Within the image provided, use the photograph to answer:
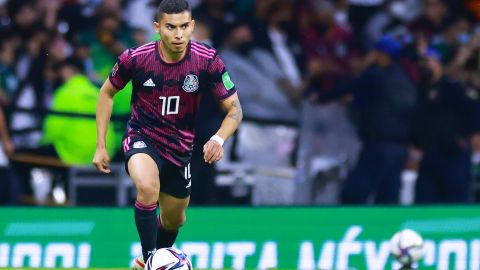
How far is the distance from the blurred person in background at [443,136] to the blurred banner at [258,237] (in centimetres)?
136

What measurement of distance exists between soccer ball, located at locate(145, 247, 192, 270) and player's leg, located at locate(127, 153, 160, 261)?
0.20 meters

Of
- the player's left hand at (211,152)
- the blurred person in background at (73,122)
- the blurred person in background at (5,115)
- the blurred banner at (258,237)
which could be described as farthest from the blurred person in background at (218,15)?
the player's left hand at (211,152)

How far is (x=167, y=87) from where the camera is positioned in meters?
9.12

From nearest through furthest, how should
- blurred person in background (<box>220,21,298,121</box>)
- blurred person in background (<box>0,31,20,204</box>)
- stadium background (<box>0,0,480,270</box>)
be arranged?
stadium background (<box>0,0,480,270</box>), blurred person in background (<box>0,31,20,204</box>), blurred person in background (<box>220,21,298,121</box>)

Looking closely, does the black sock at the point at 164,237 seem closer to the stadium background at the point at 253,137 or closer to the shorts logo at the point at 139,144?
the shorts logo at the point at 139,144

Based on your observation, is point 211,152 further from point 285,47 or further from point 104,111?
point 285,47

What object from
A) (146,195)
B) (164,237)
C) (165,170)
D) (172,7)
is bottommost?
(164,237)

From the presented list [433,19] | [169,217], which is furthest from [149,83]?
[433,19]

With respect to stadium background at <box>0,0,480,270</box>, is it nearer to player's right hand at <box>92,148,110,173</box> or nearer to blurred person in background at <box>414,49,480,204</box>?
blurred person in background at <box>414,49,480,204</box>

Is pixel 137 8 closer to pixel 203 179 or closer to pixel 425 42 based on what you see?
pixel 203 179

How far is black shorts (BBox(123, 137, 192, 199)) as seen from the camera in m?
9.22

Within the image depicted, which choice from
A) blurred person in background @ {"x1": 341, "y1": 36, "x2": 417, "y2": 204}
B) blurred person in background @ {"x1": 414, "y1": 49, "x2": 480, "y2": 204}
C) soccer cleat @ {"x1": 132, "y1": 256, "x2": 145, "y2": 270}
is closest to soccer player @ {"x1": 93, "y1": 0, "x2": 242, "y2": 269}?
soccer cleat @ {"x1": 132, "y1": 256, "x2": 145, "y2": 270}

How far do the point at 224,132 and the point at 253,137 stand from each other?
17.8 feet

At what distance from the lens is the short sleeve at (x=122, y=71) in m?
9.14
